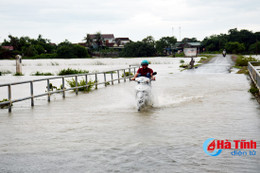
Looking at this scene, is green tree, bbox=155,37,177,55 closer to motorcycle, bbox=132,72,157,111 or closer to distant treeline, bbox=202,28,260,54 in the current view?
distant treeline, bbox=202,28,260,54

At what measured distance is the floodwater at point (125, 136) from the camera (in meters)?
5.89

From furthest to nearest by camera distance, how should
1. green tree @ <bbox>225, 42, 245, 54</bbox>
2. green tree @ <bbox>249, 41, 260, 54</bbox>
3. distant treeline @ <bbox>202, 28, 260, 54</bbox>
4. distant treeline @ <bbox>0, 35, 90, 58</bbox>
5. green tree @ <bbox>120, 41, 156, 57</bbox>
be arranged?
1. distant treeline @ <bbox>202, 28, 260, 54</bbox>
2. green tree @ <bbox>225, 42, 245, 54</bbox>
3. green tree @ <bbox>120, 41, 156, 57</bbox>
4. green tree @ <bbox>249, 41, 260, 54</bbox>
5. distant treeline @ <bbox>0, 35, 90, 58</bbox>

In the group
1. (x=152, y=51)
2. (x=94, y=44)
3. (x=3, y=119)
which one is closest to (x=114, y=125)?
(x=3, y=119)

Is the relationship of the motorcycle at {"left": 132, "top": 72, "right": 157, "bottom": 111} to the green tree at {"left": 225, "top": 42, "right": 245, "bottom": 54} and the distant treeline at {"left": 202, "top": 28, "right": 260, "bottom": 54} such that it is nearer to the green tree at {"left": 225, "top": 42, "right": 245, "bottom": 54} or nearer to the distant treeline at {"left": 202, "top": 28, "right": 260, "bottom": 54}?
the green tree at {"left": 225, "top": 42, "right": 245, "bottom": 54}

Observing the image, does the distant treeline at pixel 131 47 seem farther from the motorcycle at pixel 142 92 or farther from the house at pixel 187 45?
the motorcycle at pixel 142 92

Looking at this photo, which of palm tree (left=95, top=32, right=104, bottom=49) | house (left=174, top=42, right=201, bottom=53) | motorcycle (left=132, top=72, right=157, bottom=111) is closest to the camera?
motorcycle (left=132, top=72, right=157, bottom=111)

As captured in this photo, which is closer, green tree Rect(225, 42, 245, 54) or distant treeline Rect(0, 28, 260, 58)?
distant treeline Rect(0, 28, 260, 58)

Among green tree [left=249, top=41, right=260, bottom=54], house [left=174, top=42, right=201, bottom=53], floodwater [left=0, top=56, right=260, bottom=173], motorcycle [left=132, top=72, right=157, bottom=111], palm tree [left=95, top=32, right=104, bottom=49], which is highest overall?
palm tree [left=95, top=32, right=104, bottom=49]

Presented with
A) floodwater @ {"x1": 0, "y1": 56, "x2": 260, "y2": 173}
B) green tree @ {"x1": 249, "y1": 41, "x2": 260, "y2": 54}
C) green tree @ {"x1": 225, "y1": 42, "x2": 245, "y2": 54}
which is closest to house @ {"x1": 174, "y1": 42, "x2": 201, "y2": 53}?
green tree @ {"x1": 225, "y1": 42, "x2": 245, "y2": 54}

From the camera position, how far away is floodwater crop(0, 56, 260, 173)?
19.3 ft

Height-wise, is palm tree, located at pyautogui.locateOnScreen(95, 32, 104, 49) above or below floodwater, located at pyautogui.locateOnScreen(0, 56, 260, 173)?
above

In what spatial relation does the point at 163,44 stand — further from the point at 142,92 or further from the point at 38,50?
the point at 142,92

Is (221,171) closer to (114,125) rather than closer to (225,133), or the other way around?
(225,133)

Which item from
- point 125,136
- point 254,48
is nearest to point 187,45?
point 254,48
